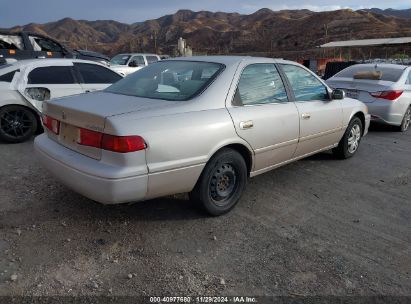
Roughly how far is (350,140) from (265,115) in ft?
7.91

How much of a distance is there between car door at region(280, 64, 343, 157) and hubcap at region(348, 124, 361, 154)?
555 millimetres

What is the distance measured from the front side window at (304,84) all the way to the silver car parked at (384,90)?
3097mm

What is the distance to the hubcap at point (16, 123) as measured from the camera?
6215mm

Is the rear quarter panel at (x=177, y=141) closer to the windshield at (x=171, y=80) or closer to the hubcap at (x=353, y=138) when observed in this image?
the windshield at (x=171, y=80)

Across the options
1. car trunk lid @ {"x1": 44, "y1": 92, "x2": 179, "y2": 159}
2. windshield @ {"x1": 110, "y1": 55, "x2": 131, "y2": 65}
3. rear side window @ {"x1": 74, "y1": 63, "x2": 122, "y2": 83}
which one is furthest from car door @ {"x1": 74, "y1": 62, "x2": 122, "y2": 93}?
windshield @ {"x1": 110, "y1": 55, "x2": 131, "y2": 65}

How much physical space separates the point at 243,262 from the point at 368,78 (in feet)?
20.8

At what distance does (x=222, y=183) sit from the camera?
375 cm

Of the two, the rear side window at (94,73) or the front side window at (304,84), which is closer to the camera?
the front side window at (304,84)

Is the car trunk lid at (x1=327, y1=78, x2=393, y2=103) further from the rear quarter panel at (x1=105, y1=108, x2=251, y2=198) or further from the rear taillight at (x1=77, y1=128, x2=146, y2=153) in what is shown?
the rear taillight at (x1=77, y1=128, x2=146, y2=153)

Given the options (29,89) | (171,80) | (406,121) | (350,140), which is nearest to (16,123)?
(29,89)

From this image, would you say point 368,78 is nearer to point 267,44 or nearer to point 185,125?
point 185,125

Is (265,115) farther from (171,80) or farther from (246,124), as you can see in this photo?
(171,80)

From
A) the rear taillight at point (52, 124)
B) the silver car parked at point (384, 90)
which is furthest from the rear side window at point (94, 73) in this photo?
the silver car parked at point (384, 90)

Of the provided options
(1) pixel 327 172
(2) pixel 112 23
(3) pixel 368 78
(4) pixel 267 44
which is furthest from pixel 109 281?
(2) pixel 112 23
